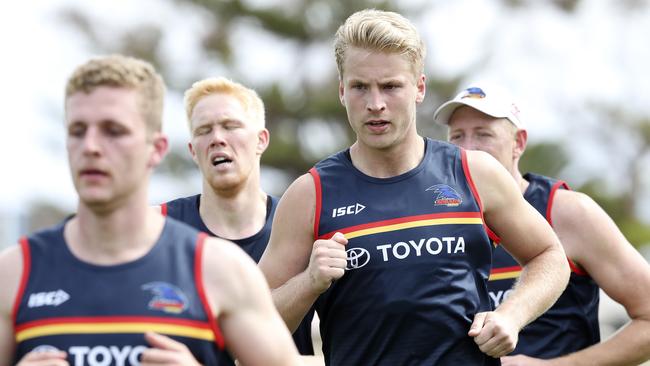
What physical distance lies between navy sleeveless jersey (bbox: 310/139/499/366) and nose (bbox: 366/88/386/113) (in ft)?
1.21

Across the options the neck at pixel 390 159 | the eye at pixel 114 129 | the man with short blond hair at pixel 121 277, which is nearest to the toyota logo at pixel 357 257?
the neck at pixel 390 159

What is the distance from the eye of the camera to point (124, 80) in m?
4.23

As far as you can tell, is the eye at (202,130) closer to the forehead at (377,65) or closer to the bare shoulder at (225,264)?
the forehead at (377,65)

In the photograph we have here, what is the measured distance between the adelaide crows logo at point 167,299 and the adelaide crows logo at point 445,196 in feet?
5.86

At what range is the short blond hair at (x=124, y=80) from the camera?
4230 mm

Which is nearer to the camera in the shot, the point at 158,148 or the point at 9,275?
the point at 9,275

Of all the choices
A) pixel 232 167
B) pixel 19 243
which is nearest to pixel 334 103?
pixel 232 167

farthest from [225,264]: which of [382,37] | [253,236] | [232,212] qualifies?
[232,212]

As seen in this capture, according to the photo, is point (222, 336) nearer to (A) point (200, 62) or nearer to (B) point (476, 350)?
(B) point (476, 350)

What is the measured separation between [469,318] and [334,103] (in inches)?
983

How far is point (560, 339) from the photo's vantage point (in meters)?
6.86

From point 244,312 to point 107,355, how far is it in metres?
0.50

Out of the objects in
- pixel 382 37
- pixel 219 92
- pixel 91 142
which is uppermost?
pixel 219 92

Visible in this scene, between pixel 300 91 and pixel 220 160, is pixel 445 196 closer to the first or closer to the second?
pixel 220 160
